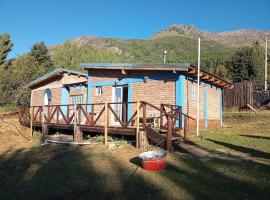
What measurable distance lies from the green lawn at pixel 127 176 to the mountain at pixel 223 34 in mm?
136227

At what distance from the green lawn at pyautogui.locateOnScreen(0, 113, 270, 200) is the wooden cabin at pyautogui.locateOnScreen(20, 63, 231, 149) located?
4.37ft

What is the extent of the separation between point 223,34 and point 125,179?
18822cm

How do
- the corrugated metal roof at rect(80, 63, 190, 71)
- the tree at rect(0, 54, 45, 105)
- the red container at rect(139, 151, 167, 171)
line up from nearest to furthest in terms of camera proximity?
1. the red container at rect(139, 151, 167, 171)
2. the corrugated metal roof at rect(80, 63, 190, 71)
3. the tree at rect(0, 54, 45, 105)

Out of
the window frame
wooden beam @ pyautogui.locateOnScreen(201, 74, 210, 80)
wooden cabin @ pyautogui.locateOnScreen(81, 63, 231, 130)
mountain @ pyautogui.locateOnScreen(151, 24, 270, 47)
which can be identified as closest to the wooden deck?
wooden cabin @ pyautogui.locateOnScreen(81, 63, 231, 130)

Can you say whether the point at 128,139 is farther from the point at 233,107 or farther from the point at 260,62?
the point at 260,62

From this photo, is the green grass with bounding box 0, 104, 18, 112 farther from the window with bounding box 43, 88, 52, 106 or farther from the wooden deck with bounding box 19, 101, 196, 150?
the wooden deck with bounding box 19, 101, 196, 150

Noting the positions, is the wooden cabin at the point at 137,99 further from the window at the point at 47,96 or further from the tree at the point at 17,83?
the tree at the point at 17,83

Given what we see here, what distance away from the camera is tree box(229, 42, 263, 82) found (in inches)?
→ 1676

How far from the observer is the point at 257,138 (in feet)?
45.1

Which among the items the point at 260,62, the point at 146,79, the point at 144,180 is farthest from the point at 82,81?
the point at 260,62

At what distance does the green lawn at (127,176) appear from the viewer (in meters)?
7.30

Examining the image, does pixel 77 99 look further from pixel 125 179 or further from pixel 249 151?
pixel 125 179

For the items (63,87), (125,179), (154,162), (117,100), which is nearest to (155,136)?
(154,162)

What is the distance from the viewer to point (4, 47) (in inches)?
1852
